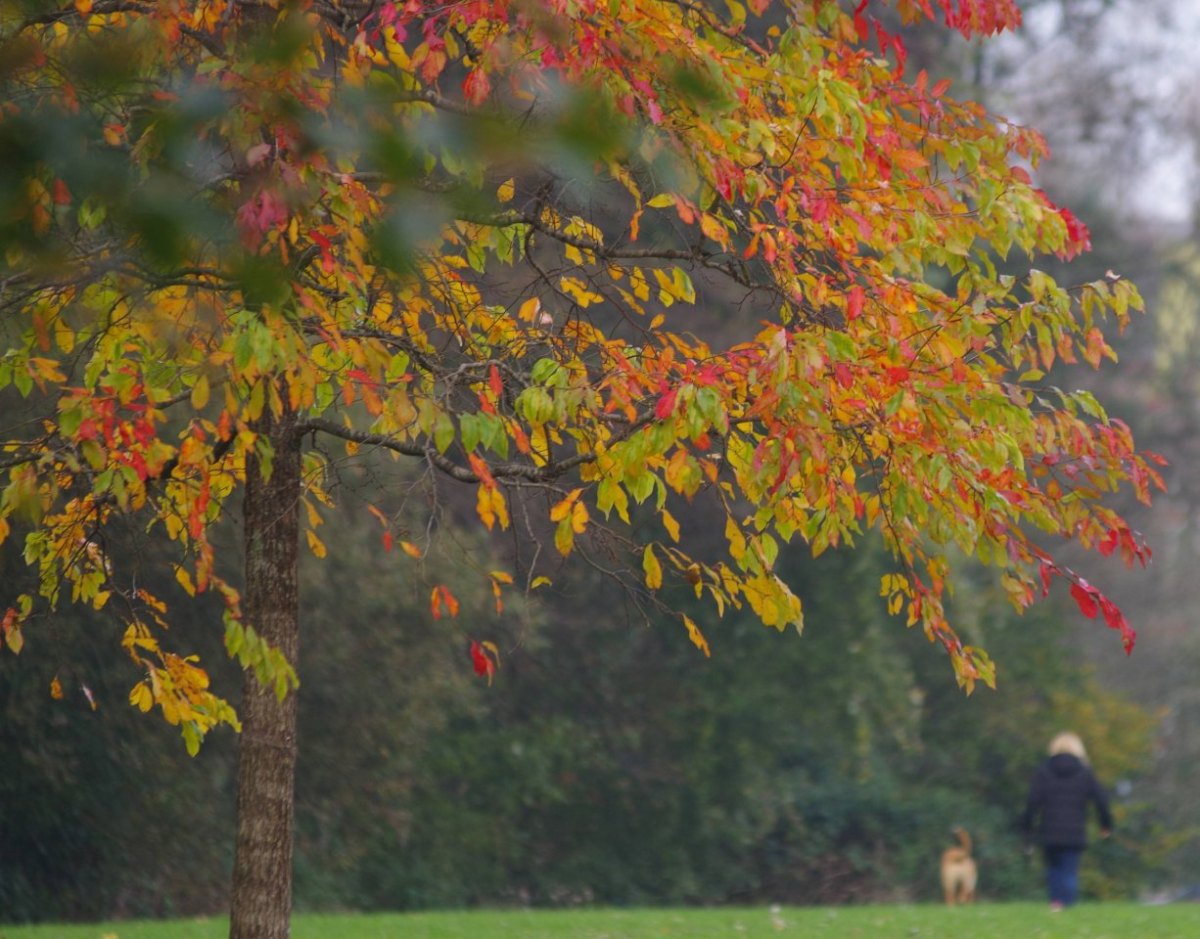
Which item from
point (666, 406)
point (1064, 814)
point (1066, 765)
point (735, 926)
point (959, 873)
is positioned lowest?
point (959, 873)

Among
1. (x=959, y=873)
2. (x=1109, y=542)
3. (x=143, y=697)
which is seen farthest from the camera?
(x=959, y=873)

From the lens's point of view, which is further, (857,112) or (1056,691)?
(1056,691)

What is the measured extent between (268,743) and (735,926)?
6098mm

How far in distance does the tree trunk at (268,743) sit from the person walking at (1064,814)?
27.1 ft

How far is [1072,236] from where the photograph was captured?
7043 millimetres

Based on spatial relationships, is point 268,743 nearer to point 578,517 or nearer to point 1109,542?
point 578,517

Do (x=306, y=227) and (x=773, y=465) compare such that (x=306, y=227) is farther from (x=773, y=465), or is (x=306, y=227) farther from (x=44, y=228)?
(x=44, y=228)

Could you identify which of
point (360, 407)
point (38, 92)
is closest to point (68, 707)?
point (360, 407)

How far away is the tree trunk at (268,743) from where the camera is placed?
637 cm

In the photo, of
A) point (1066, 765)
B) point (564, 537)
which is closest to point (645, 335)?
point (564, 537)

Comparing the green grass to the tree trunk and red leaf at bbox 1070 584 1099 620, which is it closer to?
the tree trunk

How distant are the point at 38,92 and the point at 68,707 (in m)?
12.7

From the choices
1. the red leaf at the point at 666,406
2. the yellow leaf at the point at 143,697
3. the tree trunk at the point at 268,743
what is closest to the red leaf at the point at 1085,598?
the red leaf at the point at 666,406

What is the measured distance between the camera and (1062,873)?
13.2 metres
